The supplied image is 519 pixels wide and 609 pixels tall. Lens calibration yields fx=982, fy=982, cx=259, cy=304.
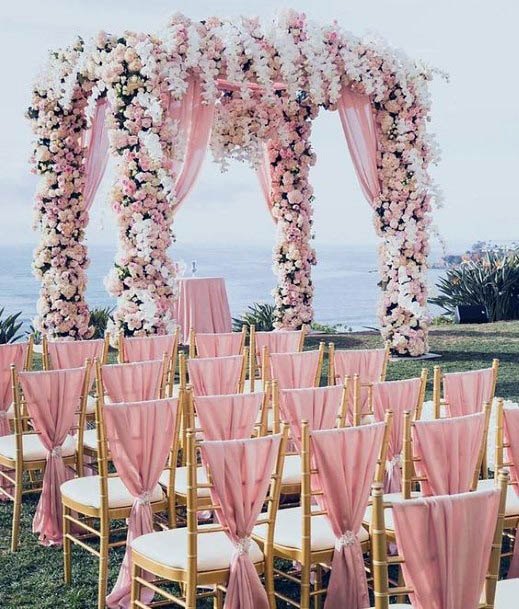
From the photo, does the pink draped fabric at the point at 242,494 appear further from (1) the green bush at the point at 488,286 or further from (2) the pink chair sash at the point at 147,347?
(1) the green bush at the point at 488,286

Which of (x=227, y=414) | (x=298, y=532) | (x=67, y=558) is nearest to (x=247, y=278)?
(x=67, y=558)

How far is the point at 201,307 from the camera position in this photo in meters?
10.6

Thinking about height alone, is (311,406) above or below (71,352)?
below

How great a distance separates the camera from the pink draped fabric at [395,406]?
3.99 metres

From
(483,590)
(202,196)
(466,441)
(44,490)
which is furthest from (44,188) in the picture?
(202,196)

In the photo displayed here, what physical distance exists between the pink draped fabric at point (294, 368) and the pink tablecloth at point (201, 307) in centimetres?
554

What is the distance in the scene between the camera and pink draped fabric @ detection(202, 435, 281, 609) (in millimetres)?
2922

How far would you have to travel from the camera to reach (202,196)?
1633 inches

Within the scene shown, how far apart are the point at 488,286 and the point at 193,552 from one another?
11.0 meters

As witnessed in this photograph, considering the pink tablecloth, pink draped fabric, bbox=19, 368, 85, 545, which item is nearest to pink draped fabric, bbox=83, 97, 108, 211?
the pink tablecloth

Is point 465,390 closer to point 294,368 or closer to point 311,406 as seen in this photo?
point 311,406

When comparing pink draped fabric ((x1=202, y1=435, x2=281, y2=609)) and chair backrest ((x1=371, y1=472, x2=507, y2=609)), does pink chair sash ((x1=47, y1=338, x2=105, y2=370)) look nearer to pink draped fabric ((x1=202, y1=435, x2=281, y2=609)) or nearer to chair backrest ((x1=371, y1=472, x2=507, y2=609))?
pink draped fabric ((x1=202, y1=435, x2=281, y2=609))

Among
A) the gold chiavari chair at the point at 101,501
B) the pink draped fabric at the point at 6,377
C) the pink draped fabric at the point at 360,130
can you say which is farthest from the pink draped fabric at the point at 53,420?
the pink draped fabric at the point at 360,130

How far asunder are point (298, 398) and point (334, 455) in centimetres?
87
